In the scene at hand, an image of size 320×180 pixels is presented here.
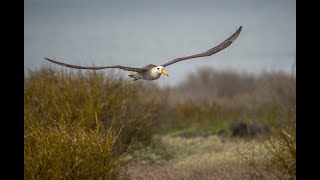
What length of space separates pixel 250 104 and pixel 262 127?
23.7ft

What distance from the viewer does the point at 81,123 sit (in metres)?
11.0

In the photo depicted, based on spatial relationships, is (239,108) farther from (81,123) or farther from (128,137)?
(81,123)

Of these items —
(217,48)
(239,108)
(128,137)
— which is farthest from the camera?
(239,108)

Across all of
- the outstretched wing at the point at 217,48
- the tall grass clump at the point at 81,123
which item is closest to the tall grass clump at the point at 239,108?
the tall grass clump at the point at 81,123

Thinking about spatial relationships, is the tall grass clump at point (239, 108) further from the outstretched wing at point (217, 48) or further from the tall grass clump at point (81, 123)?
the outstretched wing at point (217, 48)

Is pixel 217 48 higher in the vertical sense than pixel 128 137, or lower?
higher

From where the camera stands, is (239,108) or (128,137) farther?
(239,108)

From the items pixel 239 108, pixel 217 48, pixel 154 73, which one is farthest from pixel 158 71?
pixel 239 108

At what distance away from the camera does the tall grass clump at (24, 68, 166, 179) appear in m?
8.35

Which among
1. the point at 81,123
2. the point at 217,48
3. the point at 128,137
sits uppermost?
the point at 217,48
